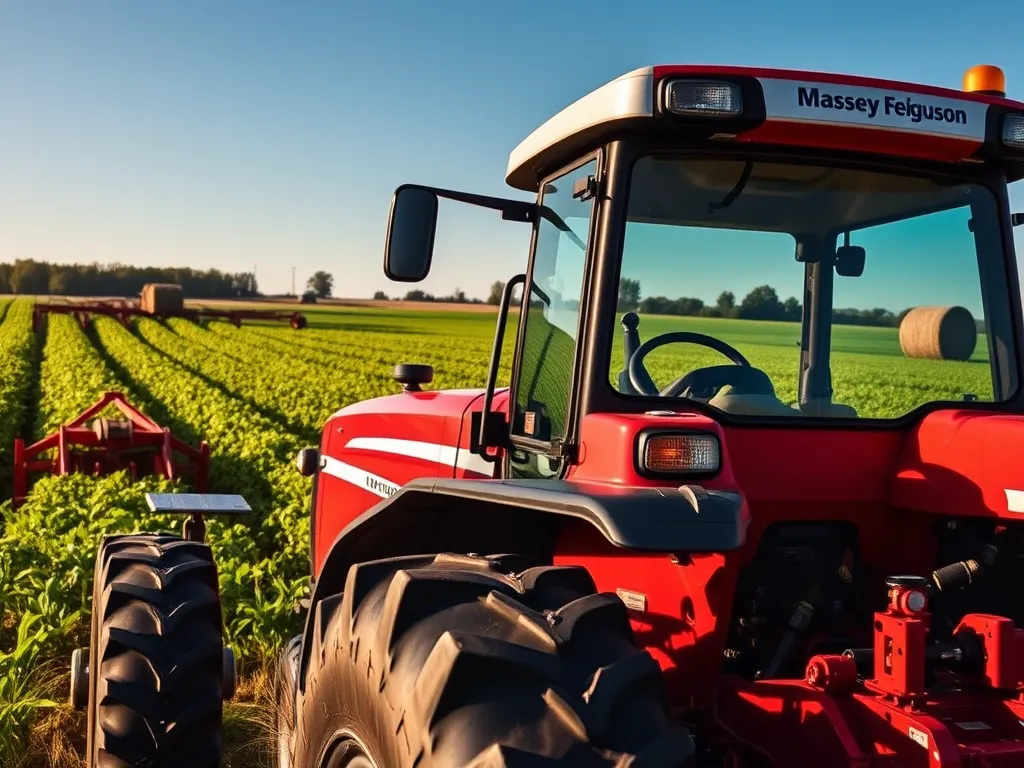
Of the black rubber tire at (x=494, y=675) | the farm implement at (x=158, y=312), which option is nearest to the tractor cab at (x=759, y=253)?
the black rubber tire at (x=494, y=675)

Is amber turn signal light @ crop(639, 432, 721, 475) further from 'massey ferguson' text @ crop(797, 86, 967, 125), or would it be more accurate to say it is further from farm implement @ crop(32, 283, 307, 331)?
farm implement @ crop(32, 283, 307, 331)

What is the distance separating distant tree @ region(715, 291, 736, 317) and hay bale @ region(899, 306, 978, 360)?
20.8 inches

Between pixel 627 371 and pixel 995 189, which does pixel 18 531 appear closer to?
pixel 627 371

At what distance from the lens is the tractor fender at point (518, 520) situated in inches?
80.6

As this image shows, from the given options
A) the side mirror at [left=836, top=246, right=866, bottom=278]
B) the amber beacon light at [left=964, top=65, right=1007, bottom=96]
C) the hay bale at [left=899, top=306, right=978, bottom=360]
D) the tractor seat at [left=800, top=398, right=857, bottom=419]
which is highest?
the amber beacon light at [left=964, top=65, right=1007, bottom=96]

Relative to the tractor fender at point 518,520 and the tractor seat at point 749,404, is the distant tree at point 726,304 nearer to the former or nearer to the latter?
the tractor seat at point 749,404

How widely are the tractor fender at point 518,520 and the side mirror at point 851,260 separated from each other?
1112mm

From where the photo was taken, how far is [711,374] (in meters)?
2.90

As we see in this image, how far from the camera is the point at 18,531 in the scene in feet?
25.4

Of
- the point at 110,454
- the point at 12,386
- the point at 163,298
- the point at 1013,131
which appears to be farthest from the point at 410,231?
the point at 163,298

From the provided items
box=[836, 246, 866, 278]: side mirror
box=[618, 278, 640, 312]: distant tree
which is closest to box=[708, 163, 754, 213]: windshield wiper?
box=[618, 278, 640, 312]: distant tree

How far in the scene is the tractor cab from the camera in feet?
8.70

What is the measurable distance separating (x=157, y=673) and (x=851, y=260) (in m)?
2.45

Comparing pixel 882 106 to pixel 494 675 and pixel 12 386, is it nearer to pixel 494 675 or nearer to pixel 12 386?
pixel 494 675
